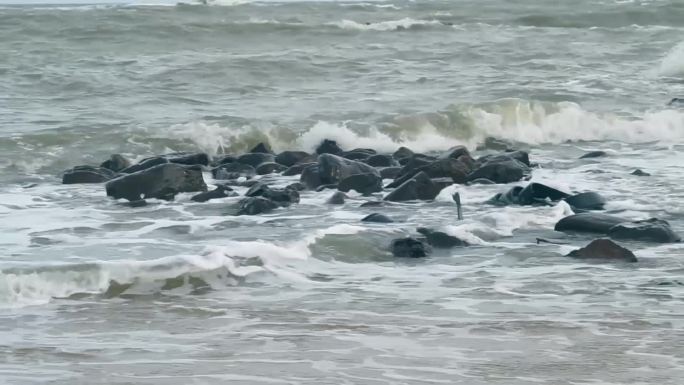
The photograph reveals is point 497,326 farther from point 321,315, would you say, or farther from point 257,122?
point 257,122

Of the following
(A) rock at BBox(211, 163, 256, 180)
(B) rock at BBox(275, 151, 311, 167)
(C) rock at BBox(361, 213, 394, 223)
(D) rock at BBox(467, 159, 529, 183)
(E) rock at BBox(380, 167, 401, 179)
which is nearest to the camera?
(C) rock at BBox(361, 213, 394, 223)

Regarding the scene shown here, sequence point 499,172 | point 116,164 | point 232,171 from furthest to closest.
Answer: point 116,164, point 232,171, point 499,172

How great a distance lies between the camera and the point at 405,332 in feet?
20.9

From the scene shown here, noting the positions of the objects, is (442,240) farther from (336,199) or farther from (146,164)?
(146,164)

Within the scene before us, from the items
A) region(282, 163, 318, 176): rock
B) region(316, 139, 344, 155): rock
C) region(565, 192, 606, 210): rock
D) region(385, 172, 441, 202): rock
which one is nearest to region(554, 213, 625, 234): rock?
region(565, 192, 606, 210): rock

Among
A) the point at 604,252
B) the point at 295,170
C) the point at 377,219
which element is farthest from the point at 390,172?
the point at 604,252

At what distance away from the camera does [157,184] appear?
11.1 meters

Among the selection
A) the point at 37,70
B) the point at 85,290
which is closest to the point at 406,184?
the point at 85,290

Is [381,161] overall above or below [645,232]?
below

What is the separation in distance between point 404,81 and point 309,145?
17.3 ft

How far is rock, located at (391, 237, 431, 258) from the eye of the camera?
8.32 meters

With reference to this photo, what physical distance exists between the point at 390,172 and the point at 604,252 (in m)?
4.45

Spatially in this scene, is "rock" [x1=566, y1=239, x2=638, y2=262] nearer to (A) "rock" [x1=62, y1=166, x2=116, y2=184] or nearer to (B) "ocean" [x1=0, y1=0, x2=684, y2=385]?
(B) "ocean" [x1=0, y1=0, x2=684, y2=385]

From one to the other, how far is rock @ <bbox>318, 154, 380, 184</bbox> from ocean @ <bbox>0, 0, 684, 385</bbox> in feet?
1.23
